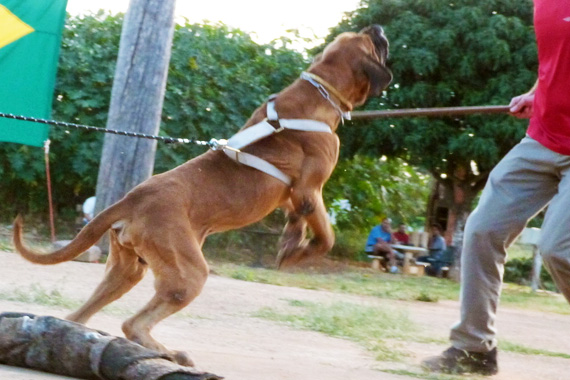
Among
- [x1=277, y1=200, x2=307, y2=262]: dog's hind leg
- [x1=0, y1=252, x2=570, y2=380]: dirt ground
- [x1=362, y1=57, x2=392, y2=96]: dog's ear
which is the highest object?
[x1=362, y1=57, x2=392, y2=96]: dog's ear

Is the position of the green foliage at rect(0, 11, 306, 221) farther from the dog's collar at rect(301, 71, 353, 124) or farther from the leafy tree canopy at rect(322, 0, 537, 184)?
the dog's collar at rect(301, 71, 353, 124)

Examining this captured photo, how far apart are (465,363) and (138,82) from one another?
6.57m

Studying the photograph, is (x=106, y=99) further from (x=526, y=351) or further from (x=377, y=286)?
(x=526, y=351)

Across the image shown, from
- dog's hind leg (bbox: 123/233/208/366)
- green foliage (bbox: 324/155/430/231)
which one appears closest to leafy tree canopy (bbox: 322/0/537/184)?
green foliage (bbox: 324/155/430/231)

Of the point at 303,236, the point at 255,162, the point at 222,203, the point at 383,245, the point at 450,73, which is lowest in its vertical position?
the point at 383,245

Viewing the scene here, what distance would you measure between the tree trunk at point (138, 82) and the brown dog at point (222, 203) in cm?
508

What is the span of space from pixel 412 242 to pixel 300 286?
417 inches

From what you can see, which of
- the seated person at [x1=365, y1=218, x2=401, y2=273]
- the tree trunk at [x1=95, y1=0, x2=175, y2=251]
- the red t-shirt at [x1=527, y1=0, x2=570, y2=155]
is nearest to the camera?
the red t-shirt at [x1=527, y1=0, x2=570, y2=155]

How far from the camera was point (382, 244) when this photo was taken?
19828 mm

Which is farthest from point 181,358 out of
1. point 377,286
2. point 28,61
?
point 377,286

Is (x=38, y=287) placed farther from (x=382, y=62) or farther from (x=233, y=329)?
(x=382, y=62)

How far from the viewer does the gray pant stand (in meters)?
4.93

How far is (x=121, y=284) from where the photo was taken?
17.5 ft

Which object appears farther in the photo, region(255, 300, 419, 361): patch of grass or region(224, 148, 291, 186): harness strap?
region(255, 300, 419, 361): patch of grass
